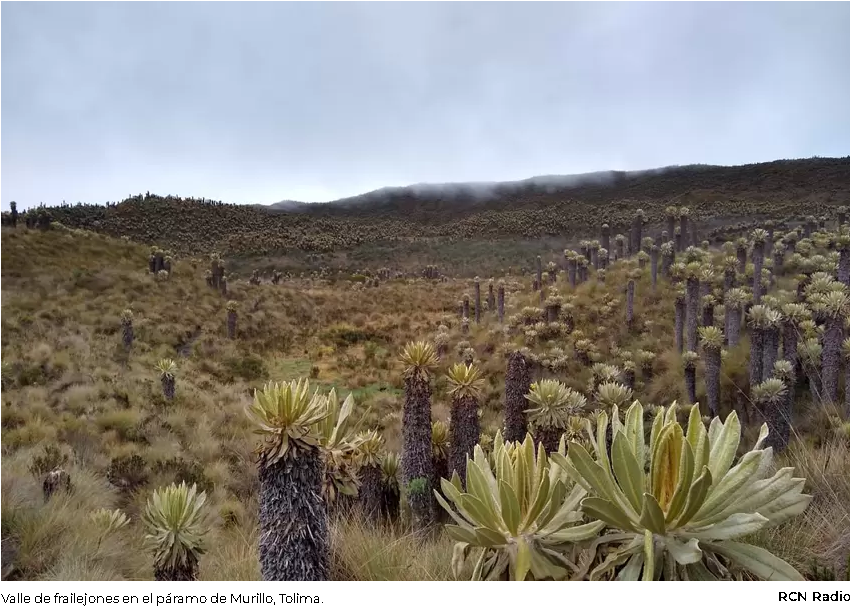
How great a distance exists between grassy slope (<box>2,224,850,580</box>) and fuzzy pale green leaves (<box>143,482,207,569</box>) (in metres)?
0.29

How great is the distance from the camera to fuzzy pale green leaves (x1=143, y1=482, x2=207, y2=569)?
8.12ft

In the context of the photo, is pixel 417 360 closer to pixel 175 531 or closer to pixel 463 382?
pixel 463 382

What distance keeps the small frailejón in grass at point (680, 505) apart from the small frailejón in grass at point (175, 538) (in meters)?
2.19

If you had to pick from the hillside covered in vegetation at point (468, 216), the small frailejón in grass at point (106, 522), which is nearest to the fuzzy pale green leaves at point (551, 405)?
the small frailejón in grass at point (106, 522)

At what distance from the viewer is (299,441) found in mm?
2012

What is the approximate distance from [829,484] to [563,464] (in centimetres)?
222

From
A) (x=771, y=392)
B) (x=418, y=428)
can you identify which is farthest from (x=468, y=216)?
(x=418, y=428)

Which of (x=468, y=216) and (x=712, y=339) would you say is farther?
(x=468, y=216)

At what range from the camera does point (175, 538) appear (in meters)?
2.50

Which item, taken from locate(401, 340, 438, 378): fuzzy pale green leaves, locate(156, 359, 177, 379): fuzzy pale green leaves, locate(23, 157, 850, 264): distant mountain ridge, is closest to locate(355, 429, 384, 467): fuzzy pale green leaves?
locate(401, 340, 438, 378): fuzzy pale green leaves

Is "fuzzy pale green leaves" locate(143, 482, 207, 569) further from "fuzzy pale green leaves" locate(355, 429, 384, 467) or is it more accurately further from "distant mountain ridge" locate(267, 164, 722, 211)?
"distant mountain ridge" locate(267, 164, 722, 211)

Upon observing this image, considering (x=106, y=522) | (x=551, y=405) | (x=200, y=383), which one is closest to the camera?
(x=551, y=405)

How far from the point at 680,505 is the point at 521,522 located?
18.5 inches

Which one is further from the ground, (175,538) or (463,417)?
(463,417)
